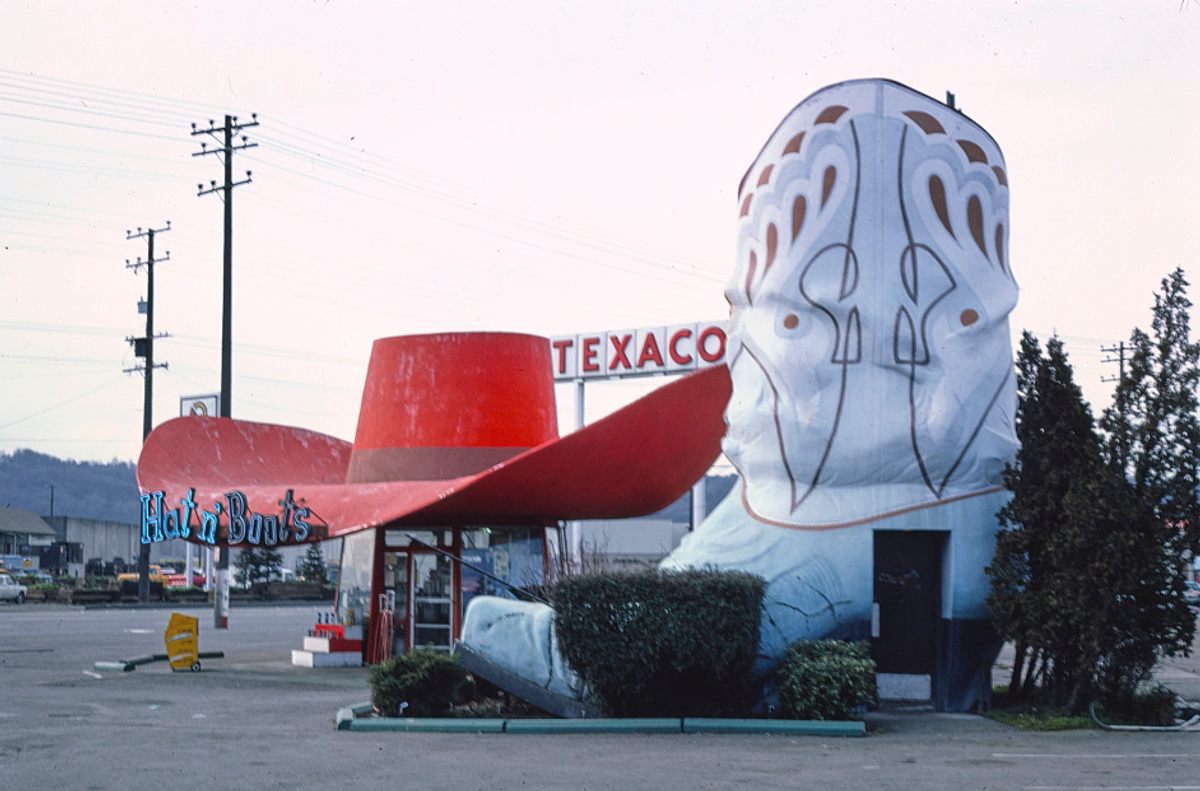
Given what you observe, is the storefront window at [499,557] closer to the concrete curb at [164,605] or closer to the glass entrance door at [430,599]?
the glass entrance door at [430,599]

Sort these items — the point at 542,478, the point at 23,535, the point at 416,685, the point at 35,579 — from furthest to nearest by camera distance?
the point at 23,535, the point at 35,579, the point at 542,478, the point at 416,685

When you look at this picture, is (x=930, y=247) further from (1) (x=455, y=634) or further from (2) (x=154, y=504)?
(2) (x=154, y=504)

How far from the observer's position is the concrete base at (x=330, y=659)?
2409 centimetres

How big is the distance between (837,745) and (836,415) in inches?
183

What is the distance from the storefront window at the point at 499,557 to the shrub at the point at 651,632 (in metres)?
7.78

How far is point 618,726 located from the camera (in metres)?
15.5

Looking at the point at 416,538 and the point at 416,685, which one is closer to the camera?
the point at 416,685

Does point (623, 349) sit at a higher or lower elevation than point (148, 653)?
higher

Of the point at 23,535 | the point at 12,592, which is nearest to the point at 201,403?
the point at 12,592

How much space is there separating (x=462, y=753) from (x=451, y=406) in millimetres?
12055

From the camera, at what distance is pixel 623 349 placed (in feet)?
134

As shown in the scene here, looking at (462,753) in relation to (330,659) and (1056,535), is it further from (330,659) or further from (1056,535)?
(330,659)

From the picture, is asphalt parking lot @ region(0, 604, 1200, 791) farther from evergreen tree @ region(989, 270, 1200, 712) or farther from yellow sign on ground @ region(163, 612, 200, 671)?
yellow sign on ground @ region(163, 612, 200, 671)

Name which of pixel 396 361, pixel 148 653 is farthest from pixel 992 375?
pixel 148 653
